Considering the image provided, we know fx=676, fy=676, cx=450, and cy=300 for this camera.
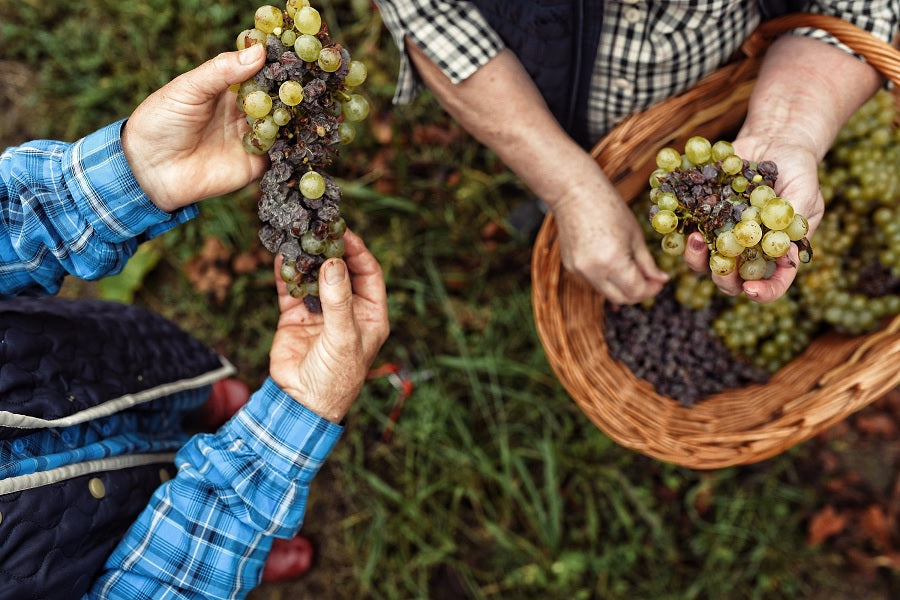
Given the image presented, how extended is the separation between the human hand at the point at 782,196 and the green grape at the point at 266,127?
1.13 meters

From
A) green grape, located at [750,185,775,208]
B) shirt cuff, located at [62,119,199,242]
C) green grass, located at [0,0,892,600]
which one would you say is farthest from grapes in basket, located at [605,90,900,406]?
shirt cuff, located at [62,119,199,242]

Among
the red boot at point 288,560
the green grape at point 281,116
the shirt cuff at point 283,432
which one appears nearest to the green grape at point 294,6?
the green grape at point 281,116

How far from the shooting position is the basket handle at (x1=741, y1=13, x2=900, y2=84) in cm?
199

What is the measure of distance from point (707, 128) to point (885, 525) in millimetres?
1982

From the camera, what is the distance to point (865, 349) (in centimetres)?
221

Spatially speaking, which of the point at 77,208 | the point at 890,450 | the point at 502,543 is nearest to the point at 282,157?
the point at 77,208

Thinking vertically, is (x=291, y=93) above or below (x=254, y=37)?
below

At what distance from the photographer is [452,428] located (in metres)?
3.22

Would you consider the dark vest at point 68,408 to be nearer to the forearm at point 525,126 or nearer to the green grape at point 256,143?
the green grape at point 256,143

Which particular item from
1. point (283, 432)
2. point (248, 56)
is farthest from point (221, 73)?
point (283, 432)

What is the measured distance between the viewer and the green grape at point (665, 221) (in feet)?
6.10

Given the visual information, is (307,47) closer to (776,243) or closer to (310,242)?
(310,242)

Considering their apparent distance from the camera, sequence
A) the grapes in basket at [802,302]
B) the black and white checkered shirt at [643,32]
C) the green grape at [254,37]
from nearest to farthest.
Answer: the green grape at [254,37] < the black and white checkered shirt at [643,32] < the grapes in basket at [802,302]

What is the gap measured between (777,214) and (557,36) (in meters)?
0.93
